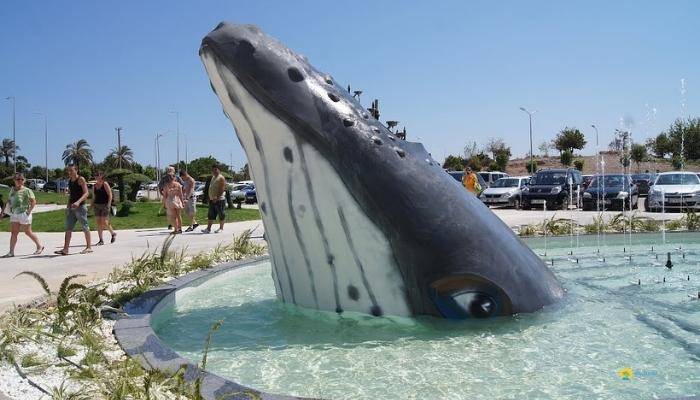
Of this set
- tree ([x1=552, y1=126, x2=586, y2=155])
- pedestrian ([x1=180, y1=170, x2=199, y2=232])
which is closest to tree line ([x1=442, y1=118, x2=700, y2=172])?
tree ([x1=552, y1=126, x2=586, y2=155])

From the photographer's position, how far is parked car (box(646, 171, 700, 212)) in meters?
21.0

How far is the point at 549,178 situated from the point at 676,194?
579cm

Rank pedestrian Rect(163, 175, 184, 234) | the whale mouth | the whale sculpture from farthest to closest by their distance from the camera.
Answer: pedestrian Rect(163, 175, 184, 234) < the whale mouth < the whale sculpture

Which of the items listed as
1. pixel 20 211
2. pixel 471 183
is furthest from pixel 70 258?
pixel 471 183

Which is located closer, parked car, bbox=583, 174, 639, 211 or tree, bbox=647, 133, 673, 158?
parked car, bbox=583, 174, 639, 211

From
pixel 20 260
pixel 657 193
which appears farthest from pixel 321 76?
pixel 657 193

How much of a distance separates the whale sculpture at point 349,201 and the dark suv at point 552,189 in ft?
69.7

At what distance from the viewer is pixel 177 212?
1447 cm

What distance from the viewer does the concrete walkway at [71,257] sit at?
7662 millimetres

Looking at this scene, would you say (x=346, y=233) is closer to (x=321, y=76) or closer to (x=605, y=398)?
(x=321, y=76)

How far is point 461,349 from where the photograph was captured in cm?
414

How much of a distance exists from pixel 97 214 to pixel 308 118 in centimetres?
1037

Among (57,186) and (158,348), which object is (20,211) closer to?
(158,348)

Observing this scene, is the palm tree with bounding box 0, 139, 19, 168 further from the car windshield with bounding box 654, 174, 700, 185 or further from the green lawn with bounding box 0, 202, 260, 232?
the car windshield with bounding box 654, 174, 700, 185
